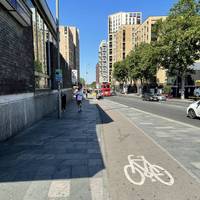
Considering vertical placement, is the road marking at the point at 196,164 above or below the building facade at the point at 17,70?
below

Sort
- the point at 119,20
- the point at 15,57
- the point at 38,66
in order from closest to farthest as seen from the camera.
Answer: the point at 15,57
the point at 38,66
the point at 119,20

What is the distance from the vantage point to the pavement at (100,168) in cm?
484

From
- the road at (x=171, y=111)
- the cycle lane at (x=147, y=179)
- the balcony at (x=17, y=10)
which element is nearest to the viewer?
the cycle lane at (x=147, y=179)

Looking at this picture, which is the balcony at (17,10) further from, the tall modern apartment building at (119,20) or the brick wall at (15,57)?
the tall modern apartment building at (119,20)

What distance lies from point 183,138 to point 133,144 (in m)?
2.12

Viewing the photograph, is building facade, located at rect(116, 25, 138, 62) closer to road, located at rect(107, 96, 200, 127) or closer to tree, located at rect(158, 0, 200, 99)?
tree, located at rect(158, 0, 200, 99)

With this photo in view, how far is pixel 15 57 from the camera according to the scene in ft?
37.1

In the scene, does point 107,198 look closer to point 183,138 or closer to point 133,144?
point 133,144

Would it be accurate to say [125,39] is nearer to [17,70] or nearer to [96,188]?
[17,70]

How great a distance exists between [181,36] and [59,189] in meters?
39.8

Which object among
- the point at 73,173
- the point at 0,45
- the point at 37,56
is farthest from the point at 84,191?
the point at 37,56

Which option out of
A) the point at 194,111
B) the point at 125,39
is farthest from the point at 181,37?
the point at 125,39

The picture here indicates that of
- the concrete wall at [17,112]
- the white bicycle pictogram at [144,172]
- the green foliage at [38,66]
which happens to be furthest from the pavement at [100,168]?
the green foliage at [38,66]

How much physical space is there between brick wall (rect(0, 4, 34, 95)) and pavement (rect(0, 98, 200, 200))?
2.17 m
